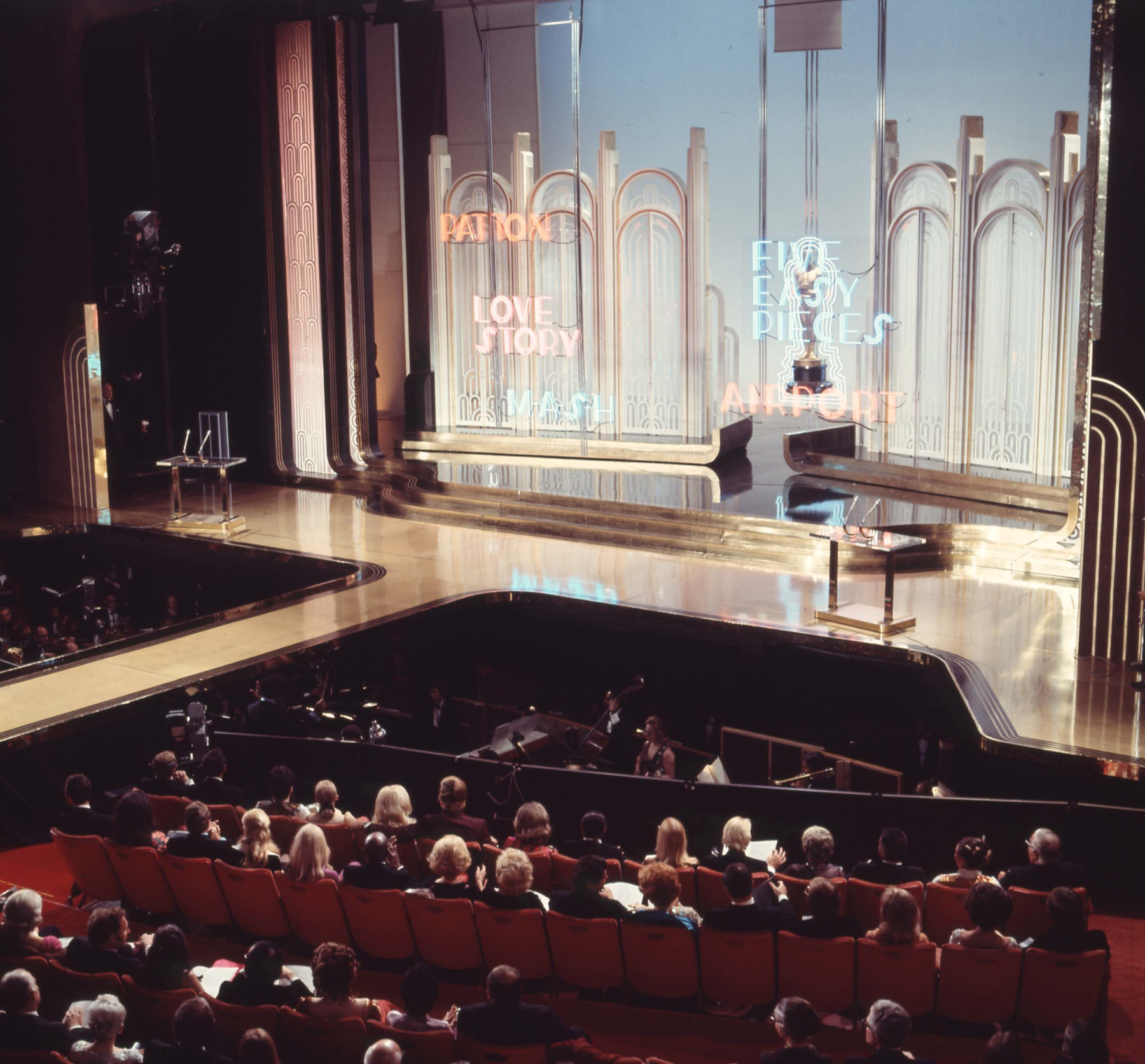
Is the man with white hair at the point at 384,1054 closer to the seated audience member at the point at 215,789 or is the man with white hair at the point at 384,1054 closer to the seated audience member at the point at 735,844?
the seated audience member at the point at 735,844

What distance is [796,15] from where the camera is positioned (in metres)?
12.3

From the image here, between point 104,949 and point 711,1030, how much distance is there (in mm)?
2189

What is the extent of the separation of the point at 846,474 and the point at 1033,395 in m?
1.87

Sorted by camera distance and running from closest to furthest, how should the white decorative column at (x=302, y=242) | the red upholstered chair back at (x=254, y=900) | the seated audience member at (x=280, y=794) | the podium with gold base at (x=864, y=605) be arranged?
the red upholstered chair back at (x=254, y=900)
the seated audience member at (x=280, y=794)
the podium with gold base at (x=864, y=605)
the white decorative column at (x=302, y=242)

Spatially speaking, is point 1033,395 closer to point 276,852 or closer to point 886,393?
point 886,393

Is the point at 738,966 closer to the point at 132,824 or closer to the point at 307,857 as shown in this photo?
the point at 307,857

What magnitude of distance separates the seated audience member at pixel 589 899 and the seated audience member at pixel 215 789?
198cm

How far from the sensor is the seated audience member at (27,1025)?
13.0 ft

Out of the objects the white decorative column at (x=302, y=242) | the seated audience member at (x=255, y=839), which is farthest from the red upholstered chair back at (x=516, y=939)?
the white decorative column at (x=302, y=242)

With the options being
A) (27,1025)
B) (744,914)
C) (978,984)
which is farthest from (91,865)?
(978,984)

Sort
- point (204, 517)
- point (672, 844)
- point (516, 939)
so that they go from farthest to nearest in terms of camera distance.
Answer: point (204, 517) < point (672, 844) < point (516, 939)

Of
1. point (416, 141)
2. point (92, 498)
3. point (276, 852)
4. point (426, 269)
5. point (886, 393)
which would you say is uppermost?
point (416, 141)

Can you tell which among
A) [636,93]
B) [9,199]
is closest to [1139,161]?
[636,93]

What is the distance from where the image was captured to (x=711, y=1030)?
15.3ft
